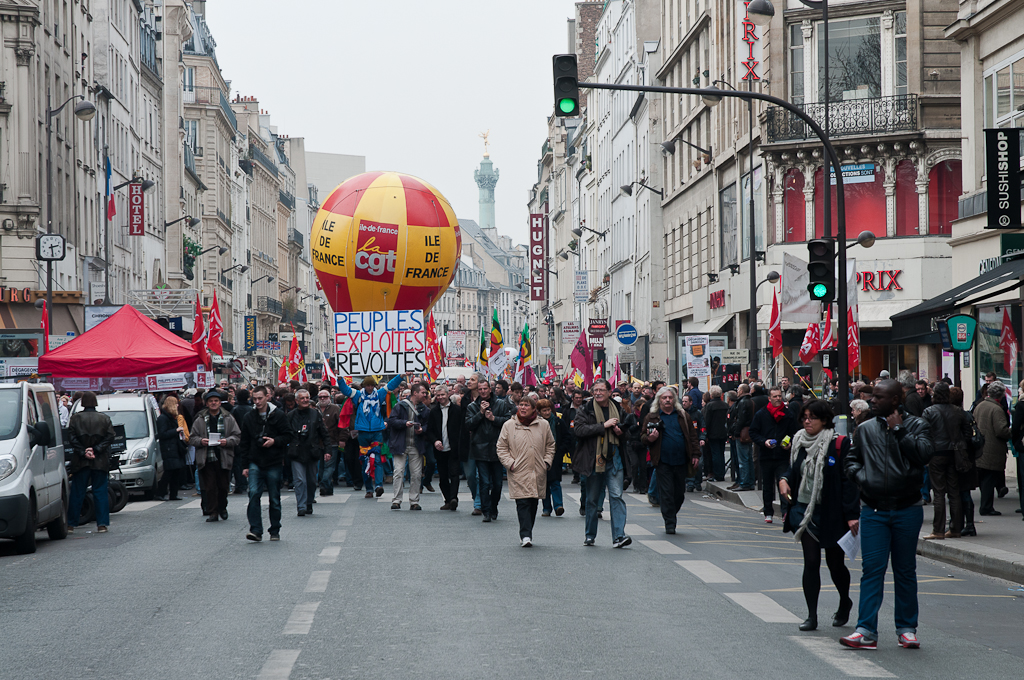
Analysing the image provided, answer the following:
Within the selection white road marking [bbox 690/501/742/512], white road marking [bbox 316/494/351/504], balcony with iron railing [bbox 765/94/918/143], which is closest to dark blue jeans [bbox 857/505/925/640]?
white road marking [bbox 690/501/742/512]

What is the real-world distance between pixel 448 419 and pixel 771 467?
466cm

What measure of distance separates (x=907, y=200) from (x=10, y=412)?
29.2m

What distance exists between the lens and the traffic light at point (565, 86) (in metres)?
16.1

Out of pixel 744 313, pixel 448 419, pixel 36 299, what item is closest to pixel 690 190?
pixel 744 313

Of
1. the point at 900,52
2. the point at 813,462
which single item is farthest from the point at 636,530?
the point at 900,52

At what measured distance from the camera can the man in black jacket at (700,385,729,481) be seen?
23.8m

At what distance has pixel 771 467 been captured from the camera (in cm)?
1827

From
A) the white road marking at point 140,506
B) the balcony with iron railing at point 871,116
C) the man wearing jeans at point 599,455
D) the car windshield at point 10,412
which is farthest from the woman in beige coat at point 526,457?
the balcony with iron railing at point 871,116

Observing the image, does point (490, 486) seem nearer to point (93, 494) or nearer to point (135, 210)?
point (93, 494)

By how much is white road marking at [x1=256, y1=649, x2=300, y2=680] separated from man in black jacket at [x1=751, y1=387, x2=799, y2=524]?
395 inches

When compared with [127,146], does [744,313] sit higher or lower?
lower

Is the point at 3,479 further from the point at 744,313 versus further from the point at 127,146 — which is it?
the point at 127,146

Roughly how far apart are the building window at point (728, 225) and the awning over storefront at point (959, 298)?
75.5ft

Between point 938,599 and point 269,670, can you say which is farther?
point 938,599
